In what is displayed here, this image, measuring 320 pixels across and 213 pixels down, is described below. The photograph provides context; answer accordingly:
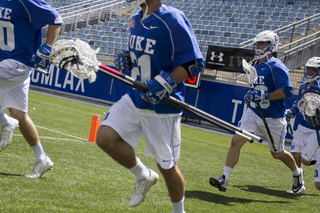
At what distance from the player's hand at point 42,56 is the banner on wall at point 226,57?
28.1 feet

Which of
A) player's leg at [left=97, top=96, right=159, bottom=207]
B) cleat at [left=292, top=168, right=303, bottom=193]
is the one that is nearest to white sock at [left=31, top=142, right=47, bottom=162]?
player's leg at [left=97, top=96, right=159, bottom=207]

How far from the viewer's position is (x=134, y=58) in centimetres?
296

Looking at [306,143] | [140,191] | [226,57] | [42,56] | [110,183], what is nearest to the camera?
[140,191]

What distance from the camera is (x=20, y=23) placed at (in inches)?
147

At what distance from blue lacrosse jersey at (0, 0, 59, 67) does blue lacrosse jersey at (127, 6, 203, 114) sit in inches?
48.1

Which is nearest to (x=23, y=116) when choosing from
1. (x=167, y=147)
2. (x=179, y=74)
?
(x=167, y=147)

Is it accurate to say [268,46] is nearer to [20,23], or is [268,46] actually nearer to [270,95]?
[270,95]

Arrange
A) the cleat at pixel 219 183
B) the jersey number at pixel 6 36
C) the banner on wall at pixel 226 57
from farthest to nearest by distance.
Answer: the banner on wall at pixel 226 57, the cleat at pixel 219 183, the jersey number at pixel 6 36

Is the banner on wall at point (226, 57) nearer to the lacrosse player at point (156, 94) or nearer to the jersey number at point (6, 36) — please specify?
the jersey number at point (6, 36)

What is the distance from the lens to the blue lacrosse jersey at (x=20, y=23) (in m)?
3.70

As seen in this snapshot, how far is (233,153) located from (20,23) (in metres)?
2.87

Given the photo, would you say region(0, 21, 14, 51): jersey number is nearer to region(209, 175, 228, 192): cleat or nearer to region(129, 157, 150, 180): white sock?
region(129, 157, 150, 180): white sock

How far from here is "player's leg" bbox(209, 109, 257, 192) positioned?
436cm

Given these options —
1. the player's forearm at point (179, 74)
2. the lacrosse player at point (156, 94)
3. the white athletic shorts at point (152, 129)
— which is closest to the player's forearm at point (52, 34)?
the lacrosse player at point (156, 94)
